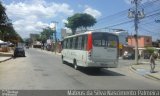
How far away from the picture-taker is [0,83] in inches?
696

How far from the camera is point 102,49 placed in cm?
2422

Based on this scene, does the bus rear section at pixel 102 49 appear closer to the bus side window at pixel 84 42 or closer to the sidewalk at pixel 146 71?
the bus side window at pixel 84 42

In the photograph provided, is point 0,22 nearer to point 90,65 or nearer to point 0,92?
point 90,65

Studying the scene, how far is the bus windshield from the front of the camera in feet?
79.2

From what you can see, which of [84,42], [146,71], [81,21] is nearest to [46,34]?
[81,21]

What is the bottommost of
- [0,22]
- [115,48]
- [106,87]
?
[106,87]

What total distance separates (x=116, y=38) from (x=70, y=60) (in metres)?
6.76

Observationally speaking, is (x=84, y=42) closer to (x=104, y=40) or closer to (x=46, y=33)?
(x=104, y=40)

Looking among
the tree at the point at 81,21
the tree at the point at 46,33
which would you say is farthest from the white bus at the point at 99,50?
the tree at the point at 46,33

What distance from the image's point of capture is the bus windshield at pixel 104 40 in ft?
79.2

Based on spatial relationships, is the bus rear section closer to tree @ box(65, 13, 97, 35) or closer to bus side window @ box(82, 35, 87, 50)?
bus side window @ box(82, 35, 87, 50)

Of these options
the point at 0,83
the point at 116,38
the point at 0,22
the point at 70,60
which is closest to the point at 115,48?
the point at 116,38

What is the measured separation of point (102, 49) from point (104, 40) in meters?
0.63

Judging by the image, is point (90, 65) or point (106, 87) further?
point (90, 65)
